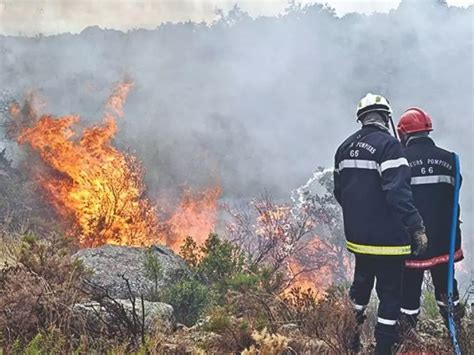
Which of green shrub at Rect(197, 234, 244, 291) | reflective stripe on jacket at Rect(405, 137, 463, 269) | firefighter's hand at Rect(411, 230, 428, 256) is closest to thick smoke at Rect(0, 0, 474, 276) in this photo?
green shrub at Rect(197, 234, 244, 291)

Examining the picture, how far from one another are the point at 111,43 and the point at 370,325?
22.1 m

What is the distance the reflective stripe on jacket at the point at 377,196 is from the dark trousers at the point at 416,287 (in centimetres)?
64

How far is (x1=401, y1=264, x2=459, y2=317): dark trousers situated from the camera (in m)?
4.12

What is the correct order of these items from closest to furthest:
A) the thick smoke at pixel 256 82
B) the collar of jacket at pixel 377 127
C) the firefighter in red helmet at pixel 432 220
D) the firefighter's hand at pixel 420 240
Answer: the firefighter's hand at pixel 420 240 → the collar of jacket at pixel 377 127 → the firefighter in red helmet at pixel 432 220 → the thick smoke at pixel 256 82

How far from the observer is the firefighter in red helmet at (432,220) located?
A: 411 centimetres

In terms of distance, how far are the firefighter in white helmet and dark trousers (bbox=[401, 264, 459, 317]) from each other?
15.5 inches

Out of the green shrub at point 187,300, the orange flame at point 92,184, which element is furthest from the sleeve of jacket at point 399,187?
the orange flame at point 92,184

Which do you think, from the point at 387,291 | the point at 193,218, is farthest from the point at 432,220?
the point at 193,218

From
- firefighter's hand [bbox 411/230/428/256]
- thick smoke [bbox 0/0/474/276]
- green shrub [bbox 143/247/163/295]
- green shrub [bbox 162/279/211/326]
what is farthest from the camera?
thick smoke [bbox 0/0/474/276]

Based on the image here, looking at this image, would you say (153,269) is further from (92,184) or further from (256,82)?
(256,82)

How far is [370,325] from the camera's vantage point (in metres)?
5.09

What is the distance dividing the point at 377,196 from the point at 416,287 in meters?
0.95

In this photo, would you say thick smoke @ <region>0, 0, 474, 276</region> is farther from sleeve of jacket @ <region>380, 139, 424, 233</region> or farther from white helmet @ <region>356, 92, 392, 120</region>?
sleeve of jacket @ <region>380, 139, 424, 233</region>

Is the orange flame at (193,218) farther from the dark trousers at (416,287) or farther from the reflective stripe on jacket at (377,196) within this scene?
the reflective stripe on jacket at (377,196)
